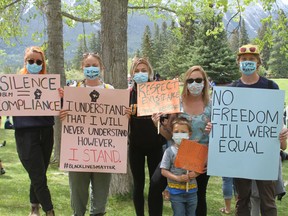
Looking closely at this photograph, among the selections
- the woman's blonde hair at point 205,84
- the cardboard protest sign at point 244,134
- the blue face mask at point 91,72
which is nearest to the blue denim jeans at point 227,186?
the cardboard protest sign at point 244,134

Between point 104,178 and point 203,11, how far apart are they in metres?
9.07

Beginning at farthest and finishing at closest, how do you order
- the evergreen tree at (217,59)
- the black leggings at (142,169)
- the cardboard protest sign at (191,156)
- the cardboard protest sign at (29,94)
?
the evergreen tree at (217,59), the black leggings at (142,169), the cardboard protest sign at (29,94), the cardboard protest sign at (191,156)

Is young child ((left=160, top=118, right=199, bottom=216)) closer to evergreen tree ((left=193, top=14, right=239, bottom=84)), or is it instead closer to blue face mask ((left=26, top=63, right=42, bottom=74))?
blue face mask ((left=26, top=63, right=42, bottom=74))

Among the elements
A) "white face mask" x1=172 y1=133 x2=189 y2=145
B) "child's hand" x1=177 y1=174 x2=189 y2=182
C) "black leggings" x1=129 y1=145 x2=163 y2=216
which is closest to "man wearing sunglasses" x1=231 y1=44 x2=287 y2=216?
"child's hand" x1=177 y1=174 x2=189 y2=182

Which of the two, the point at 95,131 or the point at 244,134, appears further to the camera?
the point at 95,131

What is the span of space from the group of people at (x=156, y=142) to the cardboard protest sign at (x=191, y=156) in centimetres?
8

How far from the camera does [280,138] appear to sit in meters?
3.86

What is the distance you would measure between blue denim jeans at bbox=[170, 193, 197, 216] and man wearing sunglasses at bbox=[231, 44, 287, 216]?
50 cm

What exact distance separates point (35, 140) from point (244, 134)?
2268 millimetres

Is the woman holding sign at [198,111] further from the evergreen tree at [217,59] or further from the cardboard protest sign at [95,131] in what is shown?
the evergreen tree at [217,59]

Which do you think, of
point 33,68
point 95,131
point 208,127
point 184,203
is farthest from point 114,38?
point 184,203

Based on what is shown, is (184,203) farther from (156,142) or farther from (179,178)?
(156,142)

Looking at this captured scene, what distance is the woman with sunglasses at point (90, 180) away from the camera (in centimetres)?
416

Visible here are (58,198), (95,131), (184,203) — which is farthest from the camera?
(58,198)
